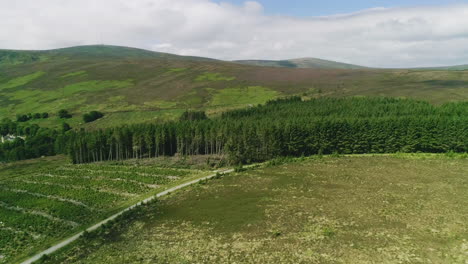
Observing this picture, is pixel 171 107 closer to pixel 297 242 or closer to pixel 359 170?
pixel 359 170

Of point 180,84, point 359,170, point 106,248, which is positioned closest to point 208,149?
point 359,170

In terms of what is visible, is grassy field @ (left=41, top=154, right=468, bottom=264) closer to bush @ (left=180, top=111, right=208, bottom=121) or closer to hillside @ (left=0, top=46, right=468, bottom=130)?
bush @ (left=180, top=111, right=208, bottom=121)

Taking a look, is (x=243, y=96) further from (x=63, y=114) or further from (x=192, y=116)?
(x=63, y=114)

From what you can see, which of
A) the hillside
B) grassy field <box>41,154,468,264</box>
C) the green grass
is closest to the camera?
grassy field <box>41,154,468,264</box>

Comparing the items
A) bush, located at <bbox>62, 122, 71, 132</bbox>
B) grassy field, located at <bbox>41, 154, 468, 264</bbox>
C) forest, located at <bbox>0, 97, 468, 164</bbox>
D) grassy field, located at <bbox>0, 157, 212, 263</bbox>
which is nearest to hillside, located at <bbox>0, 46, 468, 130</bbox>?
bush, located at <bbox>62, 122, 71, 132</bbox>

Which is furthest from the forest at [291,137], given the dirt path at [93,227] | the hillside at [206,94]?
the hillside at [206,94]

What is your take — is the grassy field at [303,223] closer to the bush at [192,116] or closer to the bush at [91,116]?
the bush at [192,116]

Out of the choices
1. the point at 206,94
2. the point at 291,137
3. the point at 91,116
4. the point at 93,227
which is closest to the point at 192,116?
the point at 206,94
